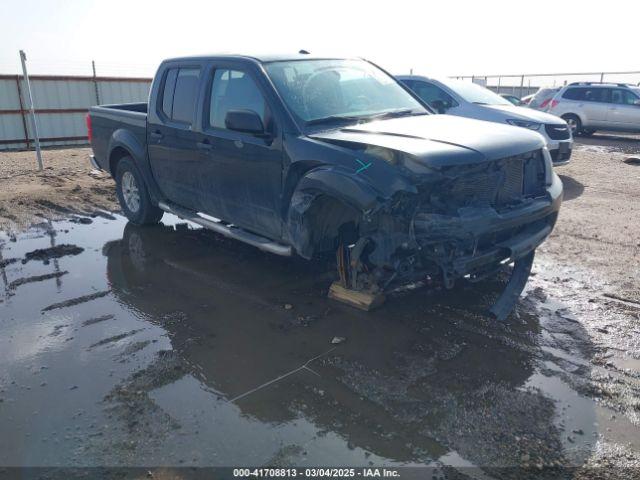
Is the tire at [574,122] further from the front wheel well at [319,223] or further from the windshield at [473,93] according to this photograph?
the front wheel well at [319,223]

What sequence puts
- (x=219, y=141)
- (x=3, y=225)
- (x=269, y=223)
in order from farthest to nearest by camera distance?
(x=3, y=225) → (x=219, y=141) → (x=269, y=223)

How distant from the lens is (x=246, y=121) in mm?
4621

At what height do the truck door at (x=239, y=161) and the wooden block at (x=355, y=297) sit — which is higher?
the truck door at (x=239, y=161)

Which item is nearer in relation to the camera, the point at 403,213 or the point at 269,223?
the point at 403,213

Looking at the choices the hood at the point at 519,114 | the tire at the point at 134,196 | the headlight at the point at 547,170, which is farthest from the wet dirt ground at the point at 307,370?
the hood at the point at 519,114

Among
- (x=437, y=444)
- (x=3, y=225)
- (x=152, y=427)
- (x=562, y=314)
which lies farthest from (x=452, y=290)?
(x=3, y=225)

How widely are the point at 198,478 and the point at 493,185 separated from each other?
282 centimetres

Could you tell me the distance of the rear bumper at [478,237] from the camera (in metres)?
3.78

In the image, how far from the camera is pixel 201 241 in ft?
22.3

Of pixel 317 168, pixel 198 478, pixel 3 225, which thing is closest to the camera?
pixel 198 478

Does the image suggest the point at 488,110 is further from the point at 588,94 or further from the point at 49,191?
the point at 588,94

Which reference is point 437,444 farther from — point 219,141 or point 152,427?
point 219,141

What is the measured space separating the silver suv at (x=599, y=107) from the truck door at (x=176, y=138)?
14630 millimetres

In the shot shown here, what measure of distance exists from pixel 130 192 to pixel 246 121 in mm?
3362
